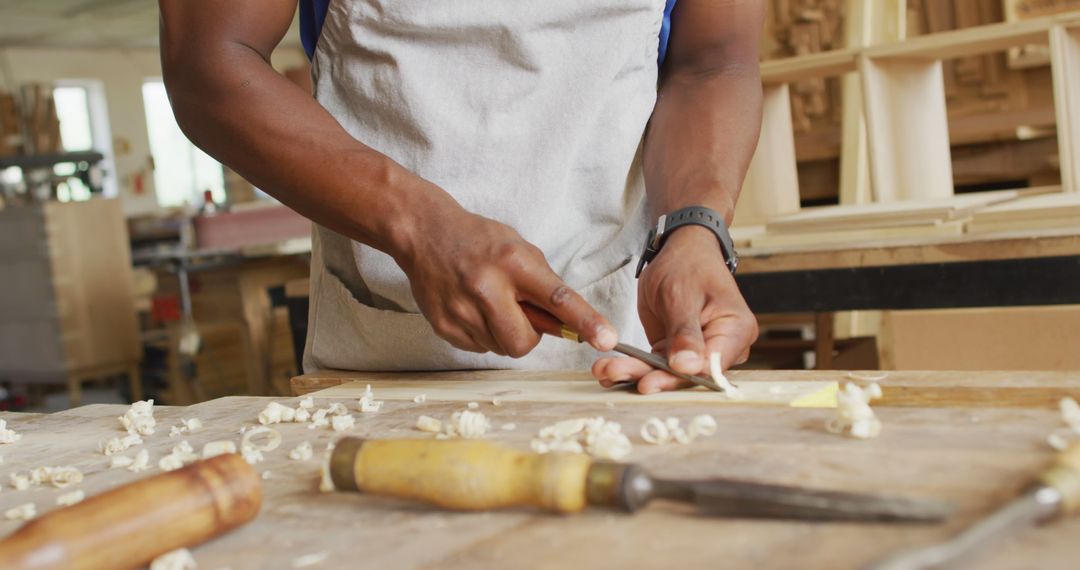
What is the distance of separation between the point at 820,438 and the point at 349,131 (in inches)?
34.7

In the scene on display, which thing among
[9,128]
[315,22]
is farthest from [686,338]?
[9,128]

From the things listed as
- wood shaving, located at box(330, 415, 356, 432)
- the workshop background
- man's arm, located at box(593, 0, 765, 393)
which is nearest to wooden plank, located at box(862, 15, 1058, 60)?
the workshop background

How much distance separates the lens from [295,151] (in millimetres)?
1324

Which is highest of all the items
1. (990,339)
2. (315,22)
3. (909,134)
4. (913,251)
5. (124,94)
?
(124,94)

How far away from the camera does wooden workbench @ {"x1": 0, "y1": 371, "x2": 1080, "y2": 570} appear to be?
2.12 feet

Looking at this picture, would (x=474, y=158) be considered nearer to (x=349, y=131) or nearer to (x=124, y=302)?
(x=349, y=131)

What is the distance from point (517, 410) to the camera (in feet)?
3.66

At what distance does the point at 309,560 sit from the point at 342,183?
0.67m

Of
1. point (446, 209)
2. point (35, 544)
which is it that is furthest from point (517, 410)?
point (35, 544)

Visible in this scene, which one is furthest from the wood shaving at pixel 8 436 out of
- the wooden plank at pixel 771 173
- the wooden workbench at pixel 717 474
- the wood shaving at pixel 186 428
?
the wooden plank at pixel 771 173

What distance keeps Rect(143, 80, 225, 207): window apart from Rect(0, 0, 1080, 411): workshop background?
7.68 m

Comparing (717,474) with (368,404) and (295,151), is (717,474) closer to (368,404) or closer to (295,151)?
(368,404)

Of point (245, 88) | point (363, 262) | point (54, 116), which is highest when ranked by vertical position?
point (54, 116)

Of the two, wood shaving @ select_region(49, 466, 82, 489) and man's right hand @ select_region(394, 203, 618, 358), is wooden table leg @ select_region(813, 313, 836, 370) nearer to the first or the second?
man's right hand @ select_region(394, 203, 618, 358)
